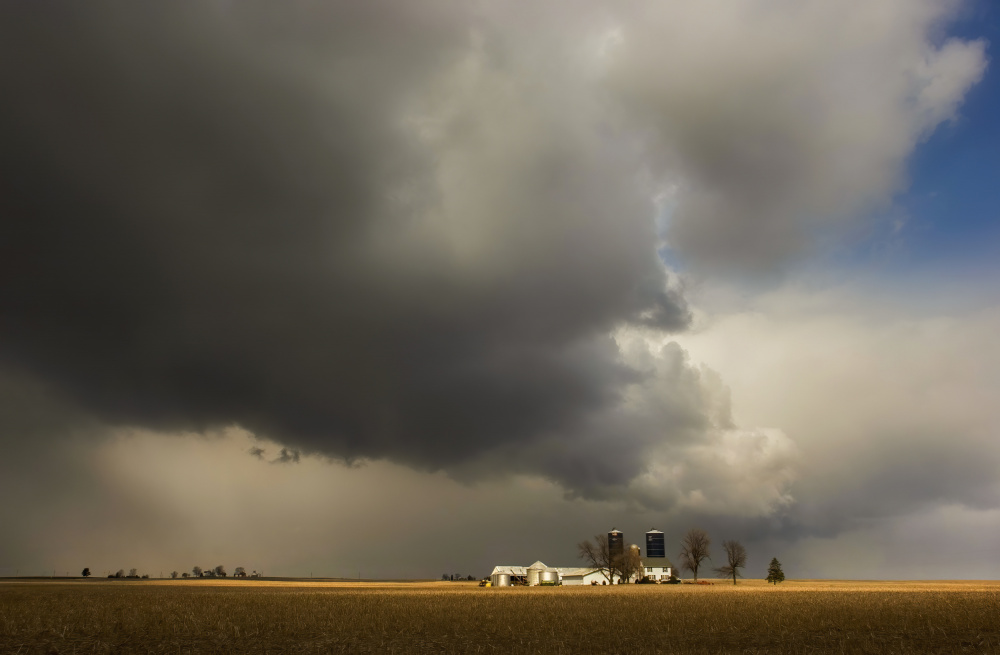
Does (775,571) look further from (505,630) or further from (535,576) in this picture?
(505,630)

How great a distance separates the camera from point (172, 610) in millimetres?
53594

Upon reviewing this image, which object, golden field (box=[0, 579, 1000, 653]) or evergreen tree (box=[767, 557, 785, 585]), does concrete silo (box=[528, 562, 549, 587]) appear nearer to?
evergreen tree (box=[767, 557, 785, 585])

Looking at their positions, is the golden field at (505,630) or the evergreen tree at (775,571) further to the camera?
the evergreen tree at (775,571)

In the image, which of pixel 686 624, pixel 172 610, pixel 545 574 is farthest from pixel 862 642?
pixel 545 574

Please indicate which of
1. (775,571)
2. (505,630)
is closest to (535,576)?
(775,571)

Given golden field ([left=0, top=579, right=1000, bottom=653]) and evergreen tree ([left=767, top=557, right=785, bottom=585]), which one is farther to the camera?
evergreen tree ([left=767, top=557, right=785, bottom=585])

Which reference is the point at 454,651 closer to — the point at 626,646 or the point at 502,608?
the point at 626,646

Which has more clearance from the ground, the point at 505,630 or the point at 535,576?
the point at 505,630

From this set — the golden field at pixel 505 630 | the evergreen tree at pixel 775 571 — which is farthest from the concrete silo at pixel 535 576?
the golden field at pixel 505 630

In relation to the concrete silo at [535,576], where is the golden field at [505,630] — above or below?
above

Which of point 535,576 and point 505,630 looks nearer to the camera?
point 505,630

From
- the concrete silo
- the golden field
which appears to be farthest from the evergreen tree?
the golden field

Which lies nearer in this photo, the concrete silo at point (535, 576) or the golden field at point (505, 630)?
the golden field at point (505, 630)

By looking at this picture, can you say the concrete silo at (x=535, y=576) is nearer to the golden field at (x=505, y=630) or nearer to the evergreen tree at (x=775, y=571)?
the evergreen tree at (x=775, y=571)
